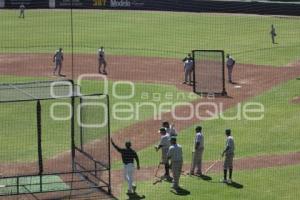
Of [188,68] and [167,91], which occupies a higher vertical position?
[188,68]

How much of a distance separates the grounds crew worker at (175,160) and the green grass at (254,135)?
2.23m

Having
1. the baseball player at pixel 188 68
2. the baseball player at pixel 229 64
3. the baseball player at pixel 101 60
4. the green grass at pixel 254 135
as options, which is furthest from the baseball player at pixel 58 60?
the green grass at pixel 254 135

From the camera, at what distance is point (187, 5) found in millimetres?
47469

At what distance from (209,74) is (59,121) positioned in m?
8.82

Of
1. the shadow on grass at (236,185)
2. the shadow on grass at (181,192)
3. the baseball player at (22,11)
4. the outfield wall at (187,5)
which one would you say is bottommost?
the shadow on grass at (181,192)

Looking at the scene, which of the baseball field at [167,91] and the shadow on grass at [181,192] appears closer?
the shadow on grass at [181,192]

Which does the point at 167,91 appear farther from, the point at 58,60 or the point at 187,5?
the point at 187,5

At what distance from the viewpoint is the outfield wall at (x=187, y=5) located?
46031mm

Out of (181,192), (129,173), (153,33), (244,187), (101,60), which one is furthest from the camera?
(153,33)

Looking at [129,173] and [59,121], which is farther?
[59,121]

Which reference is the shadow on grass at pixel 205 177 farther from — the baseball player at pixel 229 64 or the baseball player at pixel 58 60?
the baseball player at pixel 58 60

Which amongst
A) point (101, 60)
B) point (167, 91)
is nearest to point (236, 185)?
point (167, 91)

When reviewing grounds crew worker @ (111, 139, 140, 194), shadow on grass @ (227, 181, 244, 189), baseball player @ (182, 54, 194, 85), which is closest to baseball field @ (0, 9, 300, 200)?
shadow on grass @ (227, 181, 244, 189)

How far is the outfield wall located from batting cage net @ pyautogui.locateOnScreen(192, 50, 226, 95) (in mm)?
15224
